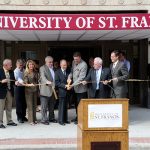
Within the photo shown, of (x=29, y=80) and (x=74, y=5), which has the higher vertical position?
(x=74, y=5)

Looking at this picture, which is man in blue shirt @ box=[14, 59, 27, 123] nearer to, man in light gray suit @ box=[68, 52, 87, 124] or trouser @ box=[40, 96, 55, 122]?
trouser @ box=[40, 96, 55, 122]

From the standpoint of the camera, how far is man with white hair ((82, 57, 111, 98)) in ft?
36.9

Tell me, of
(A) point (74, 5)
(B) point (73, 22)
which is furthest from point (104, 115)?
(A) point (74, 5)

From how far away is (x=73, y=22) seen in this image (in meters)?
11.0

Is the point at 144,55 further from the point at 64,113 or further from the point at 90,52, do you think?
the point at 64,113

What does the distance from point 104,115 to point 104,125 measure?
139 millimetres

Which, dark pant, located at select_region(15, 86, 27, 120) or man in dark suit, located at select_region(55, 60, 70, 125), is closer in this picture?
man in dark suit, located at select_region(55, 60, 70, 125)

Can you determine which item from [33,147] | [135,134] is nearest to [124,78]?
[135,134]

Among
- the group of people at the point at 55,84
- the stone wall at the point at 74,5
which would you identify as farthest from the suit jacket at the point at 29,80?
the stone wall at the point at 74,5

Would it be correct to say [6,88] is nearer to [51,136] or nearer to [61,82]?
[61,82]

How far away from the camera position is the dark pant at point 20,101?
39.2 feet

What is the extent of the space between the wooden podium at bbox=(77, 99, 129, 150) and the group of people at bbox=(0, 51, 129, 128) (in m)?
4.73

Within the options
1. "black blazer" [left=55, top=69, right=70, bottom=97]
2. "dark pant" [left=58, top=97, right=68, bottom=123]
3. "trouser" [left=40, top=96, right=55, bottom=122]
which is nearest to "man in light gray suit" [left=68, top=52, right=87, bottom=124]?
"black blazer" [left=55, top=69, right=70, bottom=97]

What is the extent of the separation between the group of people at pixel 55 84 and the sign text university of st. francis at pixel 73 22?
763 mm
